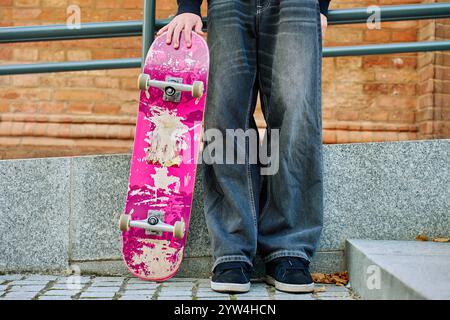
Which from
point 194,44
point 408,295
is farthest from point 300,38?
point 408,295

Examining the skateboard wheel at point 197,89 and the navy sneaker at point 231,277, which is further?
the skateboard wheel at point 197,89

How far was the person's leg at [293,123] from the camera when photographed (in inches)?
89.4

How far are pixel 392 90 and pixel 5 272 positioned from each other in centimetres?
358

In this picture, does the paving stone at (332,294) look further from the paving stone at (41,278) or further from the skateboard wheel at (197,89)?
the paving stone at (41,278)

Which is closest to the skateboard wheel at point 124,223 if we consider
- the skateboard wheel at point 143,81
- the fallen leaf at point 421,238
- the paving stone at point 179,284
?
the paving stone at point 179,284

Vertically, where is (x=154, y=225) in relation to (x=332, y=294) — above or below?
above

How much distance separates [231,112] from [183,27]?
1.39 ft

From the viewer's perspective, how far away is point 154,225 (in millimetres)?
2291

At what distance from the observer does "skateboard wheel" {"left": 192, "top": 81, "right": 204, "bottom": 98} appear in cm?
229

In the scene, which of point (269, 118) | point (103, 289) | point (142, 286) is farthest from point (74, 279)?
point (269, 118)

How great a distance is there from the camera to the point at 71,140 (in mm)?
5016

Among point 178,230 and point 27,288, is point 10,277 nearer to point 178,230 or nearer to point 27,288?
point 27,288

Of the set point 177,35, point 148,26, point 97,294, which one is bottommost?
point 97,294

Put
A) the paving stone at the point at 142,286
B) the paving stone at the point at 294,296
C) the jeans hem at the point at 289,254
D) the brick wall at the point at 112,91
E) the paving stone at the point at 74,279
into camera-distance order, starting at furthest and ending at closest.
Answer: the brick wall at the point at 112,91
the paving stone at the point at 74,279
the paving stone at the point at 142,286
the jeans hem at the point at 289,254
the paving stone at the point at 294,296
